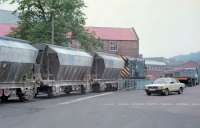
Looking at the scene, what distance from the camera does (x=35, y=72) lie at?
33531mm

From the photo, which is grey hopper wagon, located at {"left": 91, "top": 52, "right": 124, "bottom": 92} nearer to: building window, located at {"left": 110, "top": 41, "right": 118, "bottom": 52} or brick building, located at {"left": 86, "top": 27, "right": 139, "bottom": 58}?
brick building, located at {"left": 86, "top": 27, "right": 139, "bottom": 58}

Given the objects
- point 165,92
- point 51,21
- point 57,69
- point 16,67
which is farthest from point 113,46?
point 16,67

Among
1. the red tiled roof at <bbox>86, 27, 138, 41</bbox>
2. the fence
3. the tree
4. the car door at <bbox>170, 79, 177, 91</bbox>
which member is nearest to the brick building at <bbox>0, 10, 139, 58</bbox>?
the red tiled roof at <bbox>86, 27, 138, 41</bbox>

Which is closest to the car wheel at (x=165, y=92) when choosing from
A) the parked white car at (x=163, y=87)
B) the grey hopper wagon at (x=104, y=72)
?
the parked white car at (x=163, y=87)

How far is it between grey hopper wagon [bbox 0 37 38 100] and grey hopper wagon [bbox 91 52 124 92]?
45.2 ft

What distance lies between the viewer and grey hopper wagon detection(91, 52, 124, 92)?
1821 inches

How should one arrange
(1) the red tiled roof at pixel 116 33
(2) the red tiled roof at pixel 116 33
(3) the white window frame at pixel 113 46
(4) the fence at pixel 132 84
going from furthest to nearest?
1. (1) the red tiled roof at pixel 116 33
2. (3) the white window frame at pixel 113 46
3. (2) the red tiled roof at pixel 116 33
4. (4) the fence at pixel 132 84

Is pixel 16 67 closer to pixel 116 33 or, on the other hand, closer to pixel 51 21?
pixel 51 21

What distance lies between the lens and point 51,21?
198 feet

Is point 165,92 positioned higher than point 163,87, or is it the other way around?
point 163,87

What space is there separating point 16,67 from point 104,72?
58.9 feet

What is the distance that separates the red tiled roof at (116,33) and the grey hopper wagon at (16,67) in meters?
79.7

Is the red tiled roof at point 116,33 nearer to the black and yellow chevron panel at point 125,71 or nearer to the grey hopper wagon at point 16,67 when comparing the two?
the black and yellow chevron panel at point 125,71

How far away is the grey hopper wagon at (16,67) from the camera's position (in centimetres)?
2841
